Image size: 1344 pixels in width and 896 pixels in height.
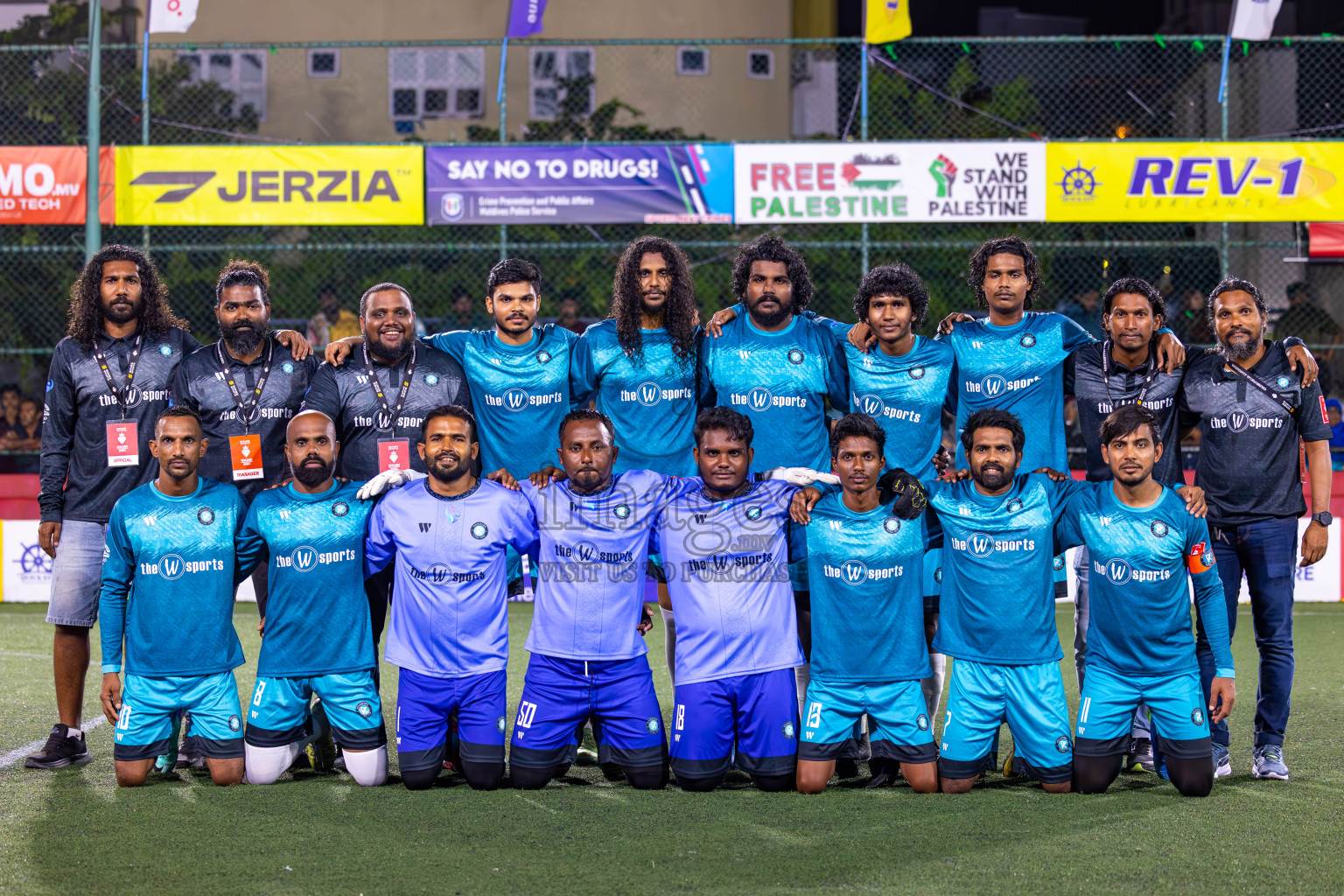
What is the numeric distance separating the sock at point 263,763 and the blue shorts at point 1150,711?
3.13 metres

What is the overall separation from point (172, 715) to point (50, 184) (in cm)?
811

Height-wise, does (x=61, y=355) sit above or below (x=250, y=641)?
above

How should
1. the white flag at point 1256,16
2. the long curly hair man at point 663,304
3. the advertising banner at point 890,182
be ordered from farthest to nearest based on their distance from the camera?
the white flag at point 1256,16, the advertising banner at point 890,182, the long curly hair man at point 663,304

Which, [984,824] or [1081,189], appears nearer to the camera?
[984,824]

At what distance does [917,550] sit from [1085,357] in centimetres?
122

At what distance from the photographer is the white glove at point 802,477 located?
541 cm

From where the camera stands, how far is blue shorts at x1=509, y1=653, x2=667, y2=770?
5.28m

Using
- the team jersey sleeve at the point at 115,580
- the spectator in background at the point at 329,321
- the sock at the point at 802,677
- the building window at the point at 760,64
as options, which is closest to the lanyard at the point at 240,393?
the team jersey sleeve at the point at 115,580

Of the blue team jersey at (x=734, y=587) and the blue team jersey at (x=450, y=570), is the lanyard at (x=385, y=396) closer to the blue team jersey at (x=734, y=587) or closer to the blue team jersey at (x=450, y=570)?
the blue team jersey at (x=450, y=570)

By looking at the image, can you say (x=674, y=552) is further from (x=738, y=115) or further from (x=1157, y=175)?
(x=738, y=115)

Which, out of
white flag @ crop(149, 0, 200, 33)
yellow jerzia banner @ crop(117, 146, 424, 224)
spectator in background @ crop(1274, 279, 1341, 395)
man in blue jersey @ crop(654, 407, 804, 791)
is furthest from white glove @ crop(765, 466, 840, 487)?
white flag @ crop(149, 0, 200, 33)

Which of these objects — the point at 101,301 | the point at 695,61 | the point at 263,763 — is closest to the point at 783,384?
the point at 263,763

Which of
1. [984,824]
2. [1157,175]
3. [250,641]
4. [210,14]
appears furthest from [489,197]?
[210,14]

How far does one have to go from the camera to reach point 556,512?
5.43 m
